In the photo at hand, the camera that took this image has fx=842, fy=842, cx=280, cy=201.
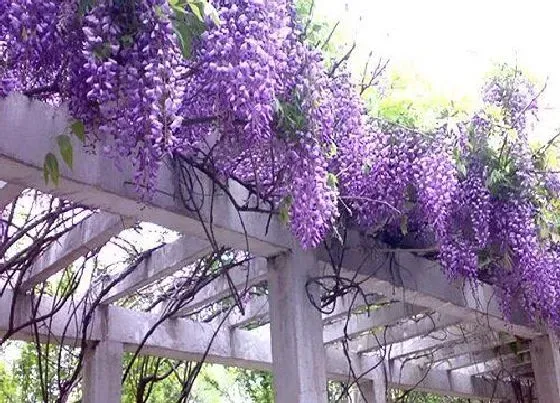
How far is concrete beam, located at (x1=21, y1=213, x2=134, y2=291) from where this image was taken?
3038mm

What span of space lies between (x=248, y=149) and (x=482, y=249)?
1.47 meters

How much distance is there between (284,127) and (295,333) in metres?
0.81

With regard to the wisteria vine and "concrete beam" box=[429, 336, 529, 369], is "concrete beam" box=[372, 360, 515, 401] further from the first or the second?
the wisteria vine

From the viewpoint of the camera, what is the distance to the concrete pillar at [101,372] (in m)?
3.79

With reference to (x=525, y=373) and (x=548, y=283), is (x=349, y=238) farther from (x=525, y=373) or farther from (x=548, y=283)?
(x=525, y=373)

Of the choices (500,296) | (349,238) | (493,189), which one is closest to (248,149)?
(349,238)

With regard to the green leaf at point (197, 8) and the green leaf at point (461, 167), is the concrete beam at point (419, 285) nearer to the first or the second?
the green leaf at point (461, 167)

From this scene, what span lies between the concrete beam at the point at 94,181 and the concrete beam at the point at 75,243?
0.30 metres

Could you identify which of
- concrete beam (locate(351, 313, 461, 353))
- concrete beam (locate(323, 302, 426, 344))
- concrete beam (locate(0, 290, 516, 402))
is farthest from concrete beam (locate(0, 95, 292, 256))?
concrete beam (locate(351, 313, 461, 353))

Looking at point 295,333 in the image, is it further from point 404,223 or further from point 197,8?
point 197,8

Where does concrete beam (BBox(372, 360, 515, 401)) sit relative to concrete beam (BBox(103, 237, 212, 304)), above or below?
below

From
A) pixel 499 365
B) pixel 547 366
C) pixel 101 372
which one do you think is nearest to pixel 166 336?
pixel 101 372

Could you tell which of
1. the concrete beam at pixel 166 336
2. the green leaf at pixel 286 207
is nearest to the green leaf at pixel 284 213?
the green leaf at pixel 286 207

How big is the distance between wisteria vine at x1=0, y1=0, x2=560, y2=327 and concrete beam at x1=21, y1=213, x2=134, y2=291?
22.9 inches
